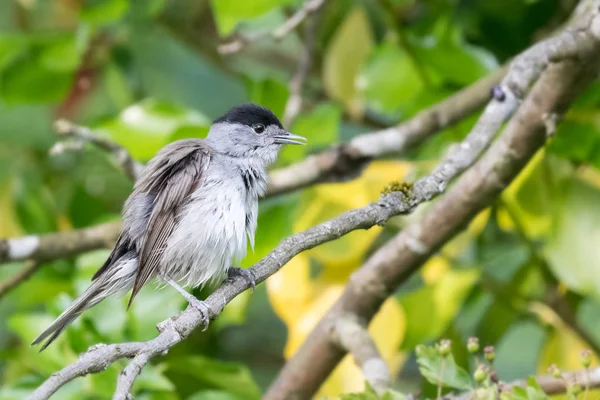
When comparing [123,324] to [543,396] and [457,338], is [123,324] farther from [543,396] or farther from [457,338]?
[543,396]

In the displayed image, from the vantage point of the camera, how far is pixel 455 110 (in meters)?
3.26

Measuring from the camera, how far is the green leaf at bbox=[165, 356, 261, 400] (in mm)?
3256

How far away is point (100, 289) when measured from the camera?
2578mm

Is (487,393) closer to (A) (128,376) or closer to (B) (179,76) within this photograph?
(A) (128,376)

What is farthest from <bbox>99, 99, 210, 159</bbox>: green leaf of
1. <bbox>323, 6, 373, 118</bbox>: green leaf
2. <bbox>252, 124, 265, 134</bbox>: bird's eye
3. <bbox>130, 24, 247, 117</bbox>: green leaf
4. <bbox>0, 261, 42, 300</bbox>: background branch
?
<bbox>130, 24, 247, 117</bbox>: green leaf

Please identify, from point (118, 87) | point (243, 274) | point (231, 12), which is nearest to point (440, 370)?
point (243, 274)

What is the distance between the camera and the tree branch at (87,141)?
2.91 metres

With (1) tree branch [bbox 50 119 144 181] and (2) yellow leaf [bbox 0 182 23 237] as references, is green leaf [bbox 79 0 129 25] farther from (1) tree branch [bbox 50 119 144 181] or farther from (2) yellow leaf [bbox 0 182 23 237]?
(2) yellow leaf [bbox 0 182 23 237]

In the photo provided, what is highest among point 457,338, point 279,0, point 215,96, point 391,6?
point 215,96

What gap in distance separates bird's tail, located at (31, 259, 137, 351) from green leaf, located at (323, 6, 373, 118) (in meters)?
1.62

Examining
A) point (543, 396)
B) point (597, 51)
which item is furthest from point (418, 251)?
point (543, 396)

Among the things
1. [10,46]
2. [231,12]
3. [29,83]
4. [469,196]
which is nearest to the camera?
[469,196]

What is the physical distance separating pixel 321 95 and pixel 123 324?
6.05ft

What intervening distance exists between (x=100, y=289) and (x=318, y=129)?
1.22 metres
